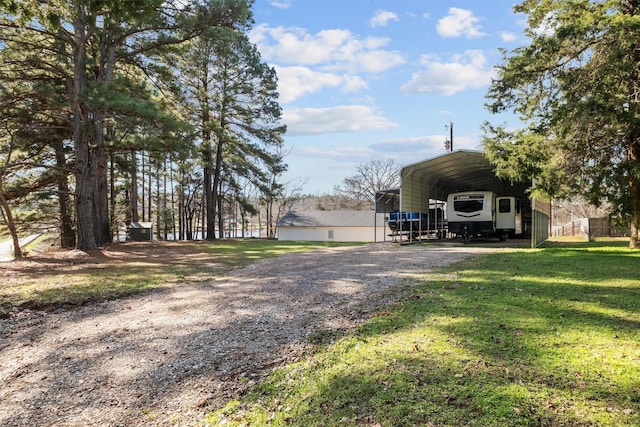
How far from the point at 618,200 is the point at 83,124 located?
1829 cm

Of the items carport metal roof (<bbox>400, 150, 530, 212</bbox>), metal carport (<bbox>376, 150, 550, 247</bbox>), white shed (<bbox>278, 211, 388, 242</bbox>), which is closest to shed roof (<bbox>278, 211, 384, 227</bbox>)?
white shed (<bbox>278, 211, 388, 242</bbox>)

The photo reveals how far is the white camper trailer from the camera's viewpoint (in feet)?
67.6

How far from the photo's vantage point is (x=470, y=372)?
345cm

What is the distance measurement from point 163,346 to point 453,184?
25718 millimetres

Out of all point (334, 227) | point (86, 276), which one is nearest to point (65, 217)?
point (86, 276)

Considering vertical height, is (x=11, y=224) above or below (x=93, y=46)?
below

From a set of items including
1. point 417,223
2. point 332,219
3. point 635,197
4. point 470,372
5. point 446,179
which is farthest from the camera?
point 332,219

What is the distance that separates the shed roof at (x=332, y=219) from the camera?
4184cm

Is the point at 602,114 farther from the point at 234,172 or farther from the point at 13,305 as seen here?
the point at 234,172

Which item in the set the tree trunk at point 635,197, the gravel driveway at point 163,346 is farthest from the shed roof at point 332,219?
the gravel driveway at point 163,346

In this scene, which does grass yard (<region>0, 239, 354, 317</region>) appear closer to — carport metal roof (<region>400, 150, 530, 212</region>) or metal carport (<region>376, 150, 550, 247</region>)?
carport metal roof (<region>400, 150, 530, 212</region>)

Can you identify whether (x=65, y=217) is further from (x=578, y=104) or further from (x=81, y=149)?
Result: (x=578, y=104)

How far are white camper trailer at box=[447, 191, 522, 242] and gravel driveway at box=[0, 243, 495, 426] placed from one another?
14.0 meters

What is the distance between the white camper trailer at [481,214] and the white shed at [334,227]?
1888 centimetres
